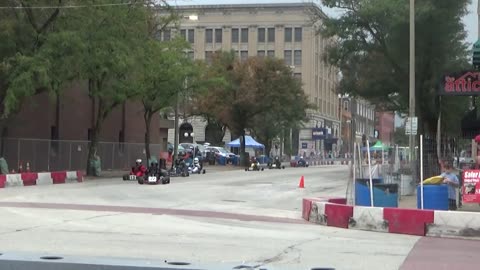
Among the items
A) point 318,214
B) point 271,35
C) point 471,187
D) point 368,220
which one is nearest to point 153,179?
point 318,214

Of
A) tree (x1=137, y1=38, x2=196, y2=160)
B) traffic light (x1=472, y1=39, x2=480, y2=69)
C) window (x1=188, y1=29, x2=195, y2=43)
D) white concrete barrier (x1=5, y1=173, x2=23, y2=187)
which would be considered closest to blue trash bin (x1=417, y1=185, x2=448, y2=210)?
traffic light (x1=472, y1=39, x2=480, y2=69)

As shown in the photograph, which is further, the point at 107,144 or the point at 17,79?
the point at 107,144

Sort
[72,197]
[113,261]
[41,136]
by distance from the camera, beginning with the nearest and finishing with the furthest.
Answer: [113,261] → [72,197] → [41,136]

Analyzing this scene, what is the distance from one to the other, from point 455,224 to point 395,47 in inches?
837

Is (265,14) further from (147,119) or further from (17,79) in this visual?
(17,79)

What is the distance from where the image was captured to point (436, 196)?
54.2 ft

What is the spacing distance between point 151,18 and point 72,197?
60.8ft

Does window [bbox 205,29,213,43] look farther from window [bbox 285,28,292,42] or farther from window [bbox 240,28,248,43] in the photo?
window [bbox 285,28,292,42]

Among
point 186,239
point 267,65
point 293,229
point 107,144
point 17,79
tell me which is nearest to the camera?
point 186,239

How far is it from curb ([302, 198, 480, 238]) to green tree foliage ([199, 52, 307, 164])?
45970 mm

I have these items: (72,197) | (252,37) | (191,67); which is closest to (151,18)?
(191,67)

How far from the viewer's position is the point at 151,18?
38562 mm

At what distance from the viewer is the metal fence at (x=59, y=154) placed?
35.2 m

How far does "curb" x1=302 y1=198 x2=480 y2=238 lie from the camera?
13945 mm
